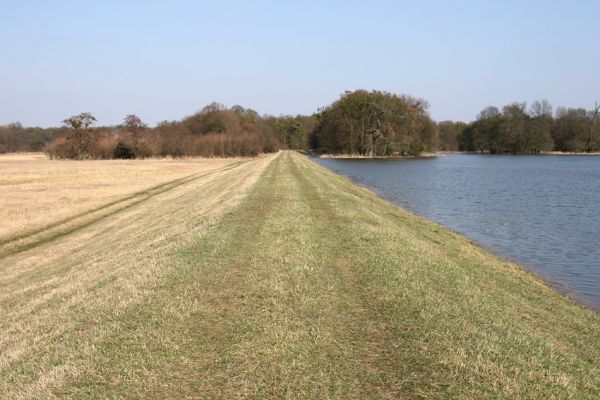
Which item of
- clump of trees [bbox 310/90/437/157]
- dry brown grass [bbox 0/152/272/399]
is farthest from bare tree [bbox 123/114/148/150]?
dry brown grass [bbox 0/152/272/399]

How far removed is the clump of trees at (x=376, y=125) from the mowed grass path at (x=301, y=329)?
109 metres

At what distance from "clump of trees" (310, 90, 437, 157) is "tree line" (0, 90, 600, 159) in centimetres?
25

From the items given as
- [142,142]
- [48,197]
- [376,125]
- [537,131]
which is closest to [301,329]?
[48,197]

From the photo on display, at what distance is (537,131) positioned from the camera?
135625 millimetres

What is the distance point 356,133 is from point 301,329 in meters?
118

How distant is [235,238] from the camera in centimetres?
1273

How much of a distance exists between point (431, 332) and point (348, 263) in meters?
3.75

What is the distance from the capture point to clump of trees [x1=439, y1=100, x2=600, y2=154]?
136250 millimetres

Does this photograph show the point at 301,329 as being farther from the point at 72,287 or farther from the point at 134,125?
the point at 134,125

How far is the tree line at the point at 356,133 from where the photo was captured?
358 feet

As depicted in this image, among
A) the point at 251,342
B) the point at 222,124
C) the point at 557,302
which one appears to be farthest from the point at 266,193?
the point at 222,124

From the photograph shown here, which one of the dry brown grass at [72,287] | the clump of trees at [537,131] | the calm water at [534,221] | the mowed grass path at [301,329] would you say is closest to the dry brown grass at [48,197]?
the dry brown grass at [72,287]

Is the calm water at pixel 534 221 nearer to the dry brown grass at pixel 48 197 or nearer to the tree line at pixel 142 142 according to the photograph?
the dry brown grass at pixel 48 197

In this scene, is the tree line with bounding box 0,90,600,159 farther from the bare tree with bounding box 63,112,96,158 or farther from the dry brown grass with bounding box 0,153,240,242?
the dry brown grass with bounding box 0,153,240,242
